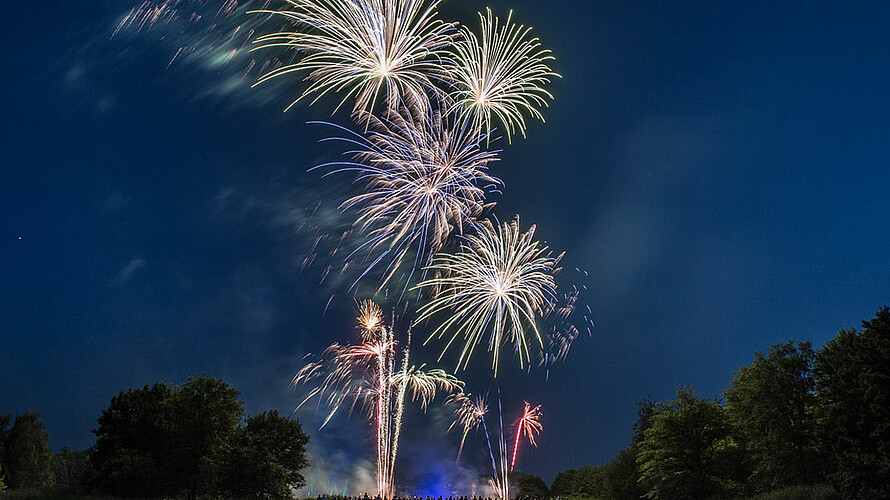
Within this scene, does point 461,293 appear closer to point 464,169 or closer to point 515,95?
Result: point 464,169

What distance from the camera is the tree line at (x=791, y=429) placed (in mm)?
31203

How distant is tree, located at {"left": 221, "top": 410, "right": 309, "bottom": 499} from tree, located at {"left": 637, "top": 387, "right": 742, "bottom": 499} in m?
35.1

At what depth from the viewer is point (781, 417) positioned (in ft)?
133

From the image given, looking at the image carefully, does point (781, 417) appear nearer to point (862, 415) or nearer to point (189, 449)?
point (862, 415)

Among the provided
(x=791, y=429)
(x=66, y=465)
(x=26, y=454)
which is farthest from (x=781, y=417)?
(x=66, y=465)

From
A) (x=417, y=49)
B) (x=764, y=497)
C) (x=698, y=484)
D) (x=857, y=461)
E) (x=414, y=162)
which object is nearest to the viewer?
(x=417, y=49)

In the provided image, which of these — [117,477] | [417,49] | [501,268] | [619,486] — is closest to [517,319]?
[501,268]

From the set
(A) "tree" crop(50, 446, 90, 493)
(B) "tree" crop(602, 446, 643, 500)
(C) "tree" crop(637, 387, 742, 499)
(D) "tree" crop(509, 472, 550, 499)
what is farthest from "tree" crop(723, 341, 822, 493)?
(D) "tree" crop(509, 472, 550, 499)

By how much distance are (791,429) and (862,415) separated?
9.23 m

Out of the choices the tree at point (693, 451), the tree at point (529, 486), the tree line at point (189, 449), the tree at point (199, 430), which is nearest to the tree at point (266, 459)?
the tree line at point (189, 449)

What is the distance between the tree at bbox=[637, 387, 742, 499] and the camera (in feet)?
154

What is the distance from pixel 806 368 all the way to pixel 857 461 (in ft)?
38.7

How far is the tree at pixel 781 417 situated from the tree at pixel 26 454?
81.1m

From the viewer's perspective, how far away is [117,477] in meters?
42.8
